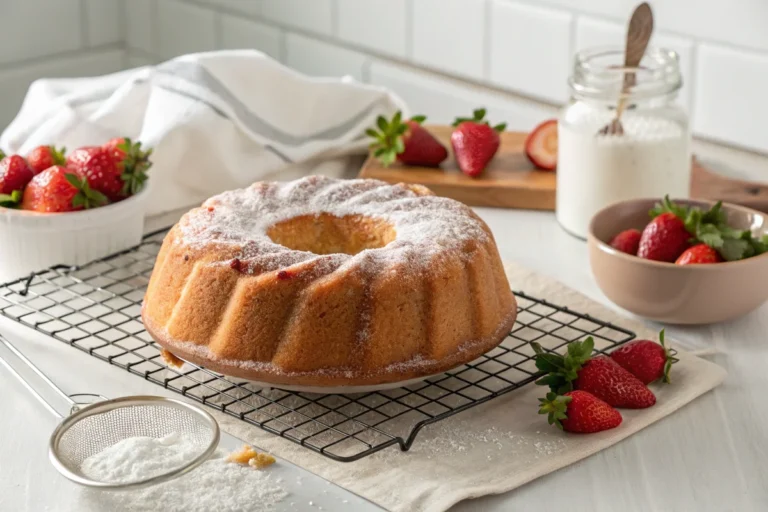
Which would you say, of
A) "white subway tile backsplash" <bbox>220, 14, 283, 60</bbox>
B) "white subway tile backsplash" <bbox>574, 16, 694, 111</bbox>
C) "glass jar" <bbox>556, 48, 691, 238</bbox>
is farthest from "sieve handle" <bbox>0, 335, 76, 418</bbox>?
"white subway tile backsplash" <bbox>220, 14, 283, 60</bbox>

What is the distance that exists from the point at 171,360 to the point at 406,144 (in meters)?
0.73

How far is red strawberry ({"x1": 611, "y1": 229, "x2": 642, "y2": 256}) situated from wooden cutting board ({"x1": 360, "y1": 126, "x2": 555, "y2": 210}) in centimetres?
36

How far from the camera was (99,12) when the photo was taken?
9.14 ft

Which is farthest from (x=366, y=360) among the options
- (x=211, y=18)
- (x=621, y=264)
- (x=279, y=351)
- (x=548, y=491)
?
(x=211, y=18)

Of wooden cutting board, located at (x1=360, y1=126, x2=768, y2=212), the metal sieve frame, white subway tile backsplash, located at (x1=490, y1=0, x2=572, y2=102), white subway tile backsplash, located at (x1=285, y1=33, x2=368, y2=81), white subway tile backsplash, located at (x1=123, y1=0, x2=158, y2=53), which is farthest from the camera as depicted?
white subway tile backsplash, located at (x1=123, y1=0, x2=158, y2=53)

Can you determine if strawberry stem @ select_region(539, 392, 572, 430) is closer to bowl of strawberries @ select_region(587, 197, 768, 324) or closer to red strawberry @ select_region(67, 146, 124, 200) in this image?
bowl of strawberries @ select_region(587, 197, 768, 324)

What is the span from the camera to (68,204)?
154 cm

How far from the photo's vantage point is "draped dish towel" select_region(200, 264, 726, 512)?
1042mm

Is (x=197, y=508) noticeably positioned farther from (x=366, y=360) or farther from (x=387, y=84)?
(x=387, y=84)

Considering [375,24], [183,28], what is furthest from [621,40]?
[183,28]

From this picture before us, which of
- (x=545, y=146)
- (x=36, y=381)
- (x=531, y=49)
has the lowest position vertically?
(x=36, y=381)

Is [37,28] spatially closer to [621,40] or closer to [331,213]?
[621,40]

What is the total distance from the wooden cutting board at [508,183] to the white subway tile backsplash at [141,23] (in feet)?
3.79

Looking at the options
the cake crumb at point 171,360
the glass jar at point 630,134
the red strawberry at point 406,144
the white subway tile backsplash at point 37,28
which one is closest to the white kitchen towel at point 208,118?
the red strawberry at point 406,144
